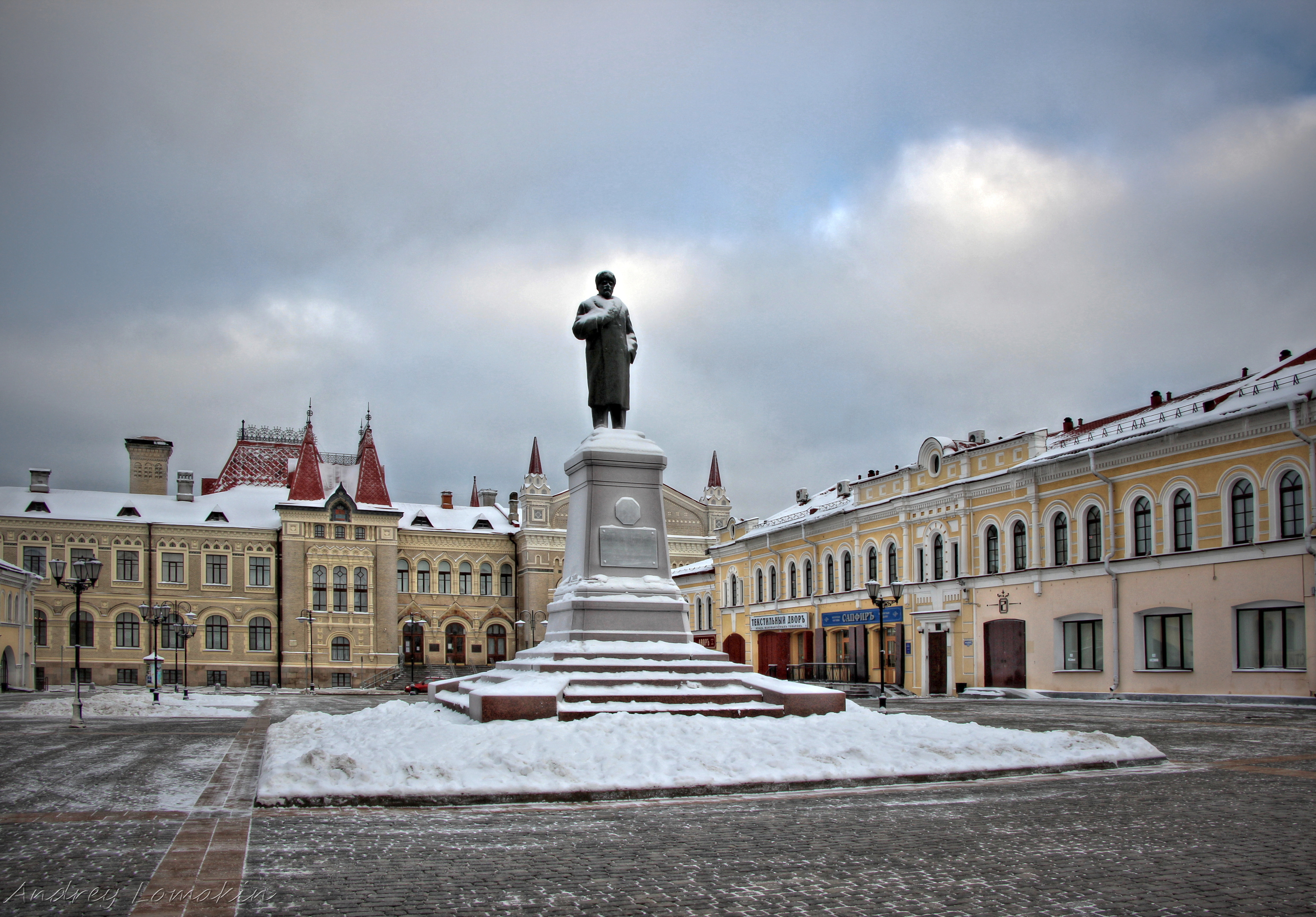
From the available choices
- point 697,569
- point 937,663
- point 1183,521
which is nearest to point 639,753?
point 1183,521

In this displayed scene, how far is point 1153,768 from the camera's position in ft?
38.1

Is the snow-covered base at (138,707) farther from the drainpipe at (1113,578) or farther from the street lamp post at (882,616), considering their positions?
the drainpipe at (1113,578)

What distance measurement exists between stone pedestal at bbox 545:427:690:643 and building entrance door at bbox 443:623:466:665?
172 feet

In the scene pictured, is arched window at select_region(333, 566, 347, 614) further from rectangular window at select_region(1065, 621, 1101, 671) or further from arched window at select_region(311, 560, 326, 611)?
rectangular window at select_region(1065, 621, 1101, 671)

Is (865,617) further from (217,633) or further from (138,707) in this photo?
(217,633)

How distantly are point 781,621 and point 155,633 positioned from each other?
106 feet

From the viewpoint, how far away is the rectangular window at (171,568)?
59625 millimetres

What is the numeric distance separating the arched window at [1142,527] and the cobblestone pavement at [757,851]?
62.9 feet

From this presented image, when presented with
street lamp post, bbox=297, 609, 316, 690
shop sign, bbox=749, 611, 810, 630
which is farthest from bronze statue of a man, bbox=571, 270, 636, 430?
street lamp post, bbox=297, 609, 316, 690

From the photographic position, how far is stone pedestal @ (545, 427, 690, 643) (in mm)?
15781

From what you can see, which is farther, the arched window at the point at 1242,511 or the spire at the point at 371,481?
the spire at the point at 371,481

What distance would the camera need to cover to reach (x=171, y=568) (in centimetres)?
5988

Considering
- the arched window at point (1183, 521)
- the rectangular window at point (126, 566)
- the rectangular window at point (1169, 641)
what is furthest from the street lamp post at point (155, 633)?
the arched window at point (1183, 521)

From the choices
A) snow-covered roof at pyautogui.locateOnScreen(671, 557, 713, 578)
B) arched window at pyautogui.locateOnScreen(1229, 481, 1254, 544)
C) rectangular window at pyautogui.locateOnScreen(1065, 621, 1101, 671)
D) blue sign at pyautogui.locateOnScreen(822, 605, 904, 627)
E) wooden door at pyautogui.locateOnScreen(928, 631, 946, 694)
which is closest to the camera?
arched window at pyautogui.locateOnScreen(1229, 481, 1254, 544)
